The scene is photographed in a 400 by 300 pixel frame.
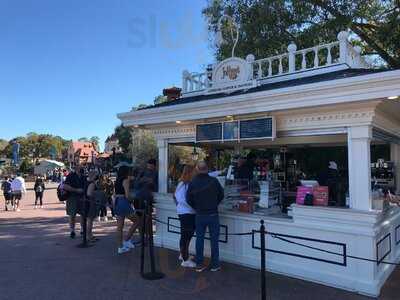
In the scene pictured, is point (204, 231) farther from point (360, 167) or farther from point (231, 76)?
point (231, 76)

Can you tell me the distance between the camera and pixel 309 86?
5.62 meters

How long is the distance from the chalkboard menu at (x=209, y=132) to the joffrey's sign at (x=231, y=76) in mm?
723

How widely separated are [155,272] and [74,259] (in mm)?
1857

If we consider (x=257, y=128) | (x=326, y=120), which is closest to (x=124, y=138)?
(x=257, y=128)

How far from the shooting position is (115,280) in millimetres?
5934

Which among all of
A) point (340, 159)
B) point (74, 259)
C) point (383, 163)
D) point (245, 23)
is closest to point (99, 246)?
point (74, 259)

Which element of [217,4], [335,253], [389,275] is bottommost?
[389,275]

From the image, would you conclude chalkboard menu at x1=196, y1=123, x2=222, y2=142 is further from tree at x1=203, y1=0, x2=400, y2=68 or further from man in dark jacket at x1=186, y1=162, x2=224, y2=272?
tree at x1=203, y1=0, x2=400, y2=68

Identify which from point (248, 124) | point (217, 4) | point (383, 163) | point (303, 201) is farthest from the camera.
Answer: point (217, 4)

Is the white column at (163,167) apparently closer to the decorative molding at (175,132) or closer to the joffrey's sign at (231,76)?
the decorative molding at (175,132)

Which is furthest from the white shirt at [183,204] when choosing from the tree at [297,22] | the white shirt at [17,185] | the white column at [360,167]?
the white shirt at [17,185]

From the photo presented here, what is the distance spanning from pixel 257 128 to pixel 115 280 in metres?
3.22

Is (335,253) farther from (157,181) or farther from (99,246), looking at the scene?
(99,246)

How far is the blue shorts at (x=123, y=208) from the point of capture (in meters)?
7.58
